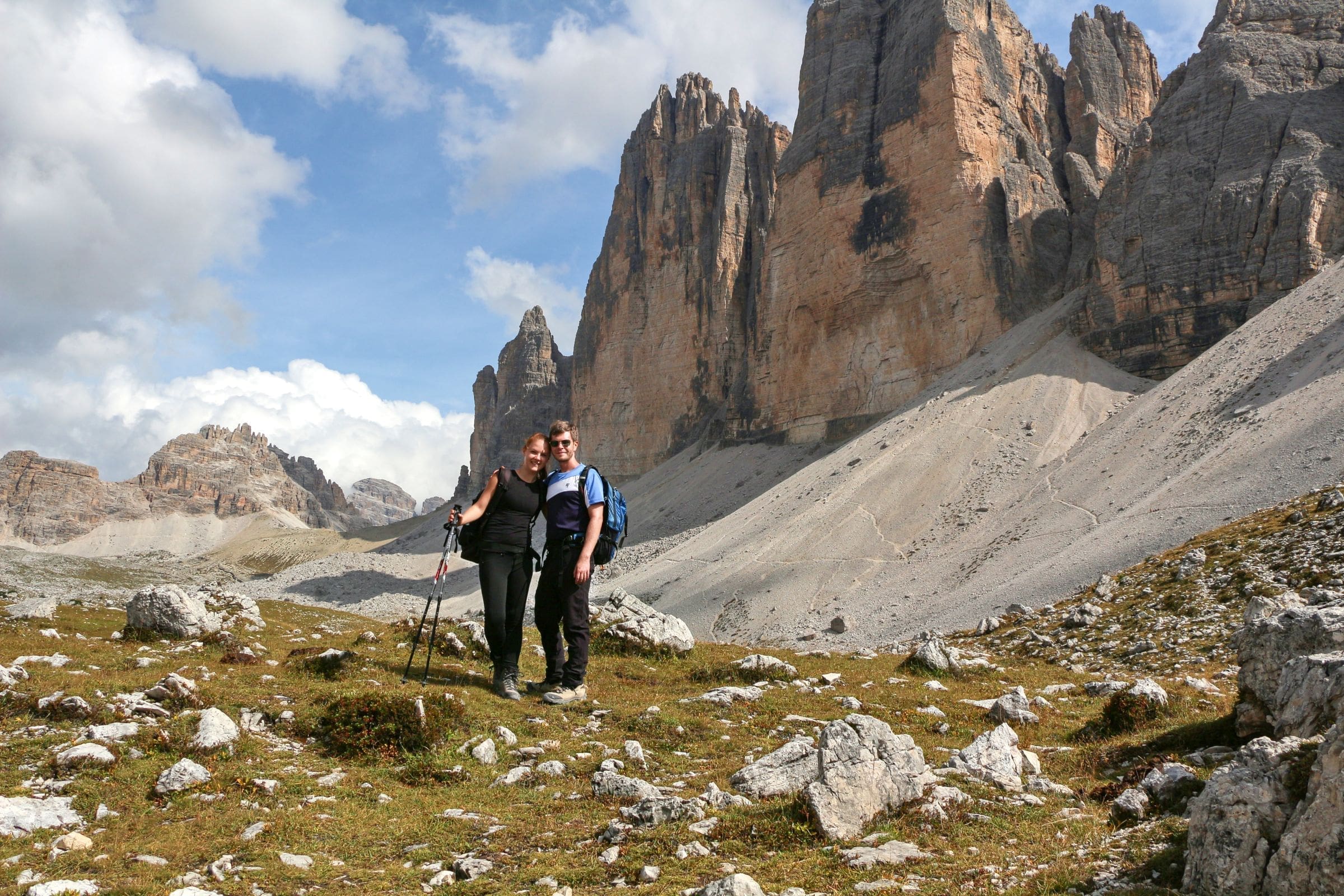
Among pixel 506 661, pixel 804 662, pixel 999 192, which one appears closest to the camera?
pixel 506 661

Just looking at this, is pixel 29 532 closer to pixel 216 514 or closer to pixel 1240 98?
pixel 216 514

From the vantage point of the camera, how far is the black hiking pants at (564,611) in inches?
393

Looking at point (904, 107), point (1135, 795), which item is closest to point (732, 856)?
point (1135, 795)

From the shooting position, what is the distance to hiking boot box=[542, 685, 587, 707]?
9.66m

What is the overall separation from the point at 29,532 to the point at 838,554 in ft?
681

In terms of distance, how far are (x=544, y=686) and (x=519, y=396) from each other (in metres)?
141

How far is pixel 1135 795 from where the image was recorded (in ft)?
19.0

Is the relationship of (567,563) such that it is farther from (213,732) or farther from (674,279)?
(674,279)

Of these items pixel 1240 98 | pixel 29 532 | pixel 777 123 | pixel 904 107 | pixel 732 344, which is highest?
pixel 777 123

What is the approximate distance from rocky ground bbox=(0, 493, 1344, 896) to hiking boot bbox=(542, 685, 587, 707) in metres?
0.17

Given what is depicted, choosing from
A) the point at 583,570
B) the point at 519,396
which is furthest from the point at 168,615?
the point at 519,396

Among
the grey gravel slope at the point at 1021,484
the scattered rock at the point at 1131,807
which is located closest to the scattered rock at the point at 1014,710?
the scattered rock at the point at 1131,807

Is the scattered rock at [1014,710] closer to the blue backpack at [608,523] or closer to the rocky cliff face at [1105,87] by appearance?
the blue backpack at [608,523]

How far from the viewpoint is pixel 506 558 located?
1006 centimetres
